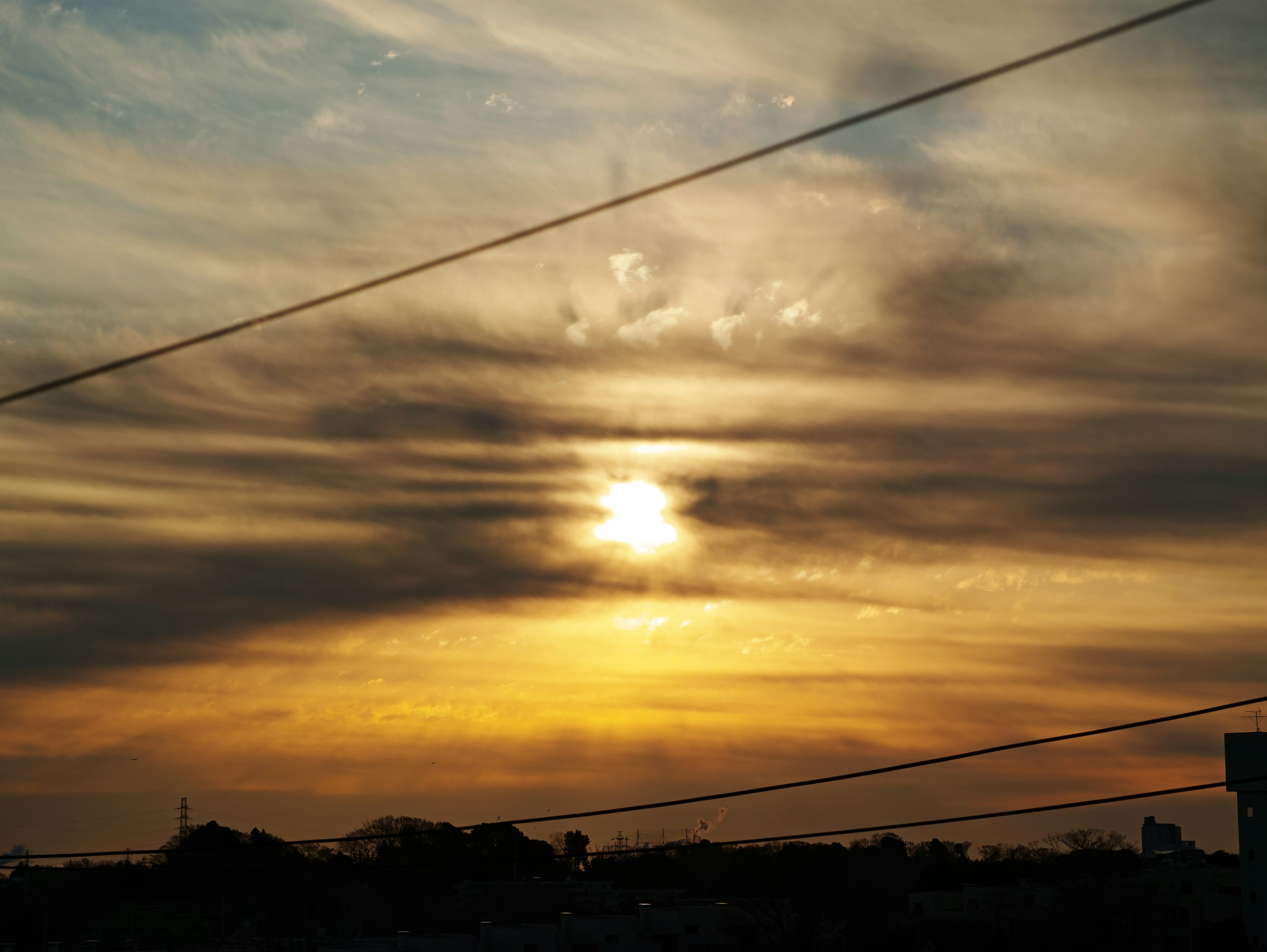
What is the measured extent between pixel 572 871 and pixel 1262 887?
11023 centimetres

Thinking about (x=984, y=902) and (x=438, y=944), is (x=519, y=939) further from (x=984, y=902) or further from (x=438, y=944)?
(x=984, y=902)

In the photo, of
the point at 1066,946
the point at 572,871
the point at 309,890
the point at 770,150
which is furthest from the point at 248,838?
the point at 770,150

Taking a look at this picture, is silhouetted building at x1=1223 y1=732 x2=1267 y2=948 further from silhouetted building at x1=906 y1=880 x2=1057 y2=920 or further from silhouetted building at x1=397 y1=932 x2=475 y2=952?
silhouetted building at x1=397 y1=932 x2=475 y2=952

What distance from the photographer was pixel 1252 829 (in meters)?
106

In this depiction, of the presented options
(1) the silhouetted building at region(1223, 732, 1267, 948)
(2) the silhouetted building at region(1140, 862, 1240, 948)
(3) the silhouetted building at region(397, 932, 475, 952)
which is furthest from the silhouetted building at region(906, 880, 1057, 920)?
(3) the silhouetted building at region(397, 932, 475, 952)

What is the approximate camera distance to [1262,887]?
10431 cm

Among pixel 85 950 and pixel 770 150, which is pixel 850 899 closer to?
pixel 85 950

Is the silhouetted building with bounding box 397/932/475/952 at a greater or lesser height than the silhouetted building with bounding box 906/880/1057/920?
greater

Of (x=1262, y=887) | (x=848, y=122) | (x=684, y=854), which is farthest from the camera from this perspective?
(x=684, y=854)

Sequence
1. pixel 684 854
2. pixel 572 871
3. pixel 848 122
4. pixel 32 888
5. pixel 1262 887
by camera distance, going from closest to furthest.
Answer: pixel 848 122
pixel 1262 887
pixel 32 888
pixel 684 854
pixel 572 871

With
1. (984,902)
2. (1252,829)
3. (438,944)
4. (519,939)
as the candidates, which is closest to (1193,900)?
(1252,829)

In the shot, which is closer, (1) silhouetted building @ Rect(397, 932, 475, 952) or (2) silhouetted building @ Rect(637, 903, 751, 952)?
(1) silhouetted building @ Rect(397, 932, 475, 952)

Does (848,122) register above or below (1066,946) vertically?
above

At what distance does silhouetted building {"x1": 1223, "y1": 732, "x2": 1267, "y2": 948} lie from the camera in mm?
103438
